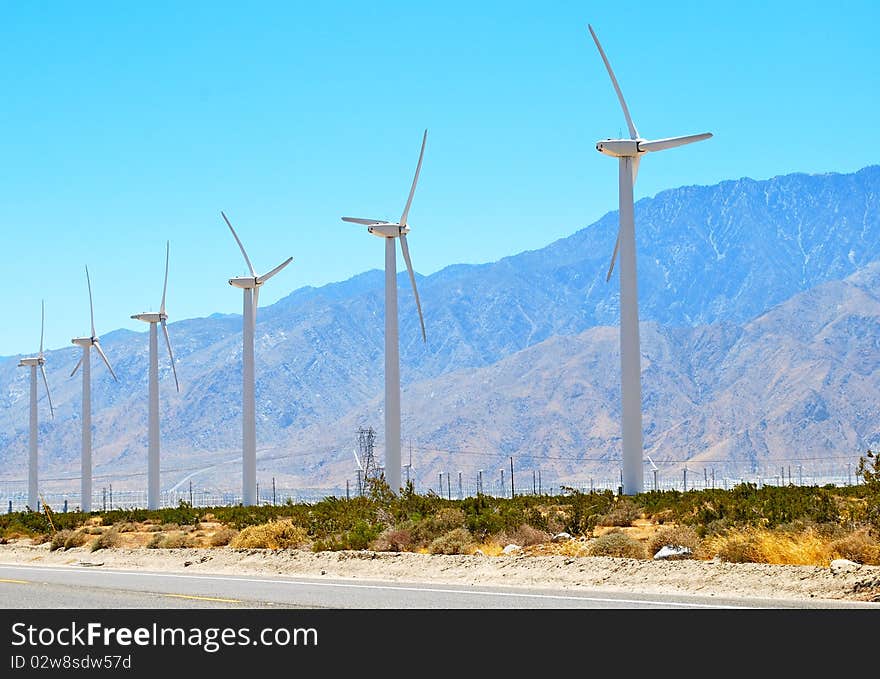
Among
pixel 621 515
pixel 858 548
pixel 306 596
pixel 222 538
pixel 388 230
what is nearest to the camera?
pixel 306 596

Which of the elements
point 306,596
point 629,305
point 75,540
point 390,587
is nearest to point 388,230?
point 629,305

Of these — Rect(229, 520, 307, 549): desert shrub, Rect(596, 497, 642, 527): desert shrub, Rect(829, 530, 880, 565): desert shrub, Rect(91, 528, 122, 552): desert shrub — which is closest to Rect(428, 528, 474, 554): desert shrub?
Rect(596, 497, 642, 527): desert shrub

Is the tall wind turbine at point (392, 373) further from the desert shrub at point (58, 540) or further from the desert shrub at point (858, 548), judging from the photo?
the desert shrub at point (858, 548)

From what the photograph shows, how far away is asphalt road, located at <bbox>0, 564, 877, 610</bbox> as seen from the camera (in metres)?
17.7

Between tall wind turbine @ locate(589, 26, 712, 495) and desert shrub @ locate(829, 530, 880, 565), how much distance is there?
67.5 feet

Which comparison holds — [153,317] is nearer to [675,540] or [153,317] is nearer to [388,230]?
[388,230]

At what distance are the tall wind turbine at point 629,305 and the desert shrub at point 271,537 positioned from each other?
41.9ft

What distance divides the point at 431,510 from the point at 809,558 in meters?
13.9

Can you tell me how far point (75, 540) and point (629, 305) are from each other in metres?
19.8

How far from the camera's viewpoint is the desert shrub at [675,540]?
25.1 meters

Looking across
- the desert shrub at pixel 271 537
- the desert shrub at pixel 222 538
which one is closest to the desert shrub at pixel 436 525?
the desert shrub at pixel 271 537

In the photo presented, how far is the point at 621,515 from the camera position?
3381 centimetres

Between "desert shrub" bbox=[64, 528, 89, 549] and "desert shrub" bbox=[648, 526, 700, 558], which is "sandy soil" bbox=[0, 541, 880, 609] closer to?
"desert shrub" bbox=[648, 526, 700, 558]
